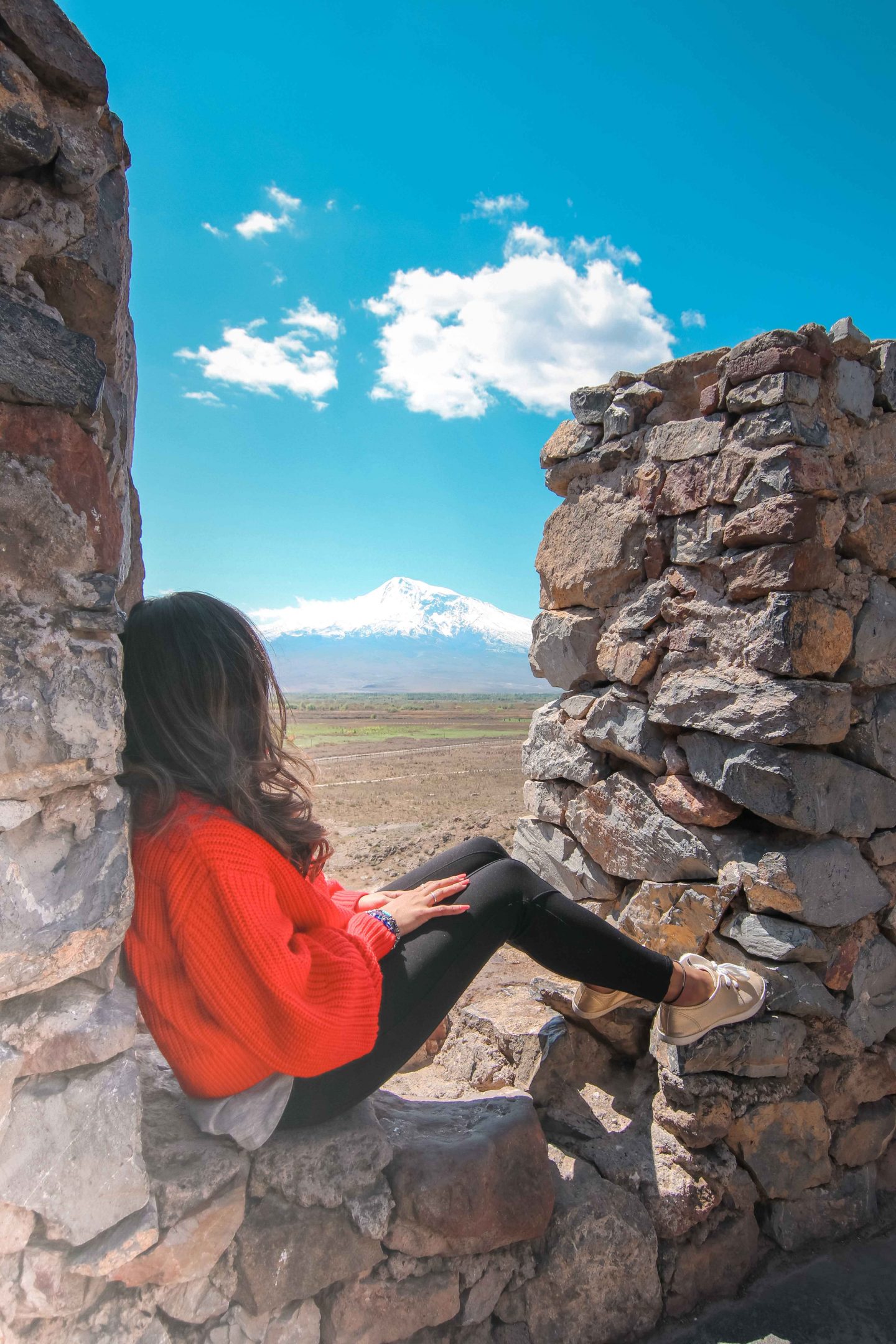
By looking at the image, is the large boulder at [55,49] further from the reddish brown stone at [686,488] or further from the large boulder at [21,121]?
the reddish brown stone at [686,488]

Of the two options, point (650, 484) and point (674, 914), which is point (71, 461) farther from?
point (674, 914)

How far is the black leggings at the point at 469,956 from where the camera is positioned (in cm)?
174

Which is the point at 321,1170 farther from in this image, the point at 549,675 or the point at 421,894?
the point at 549,675

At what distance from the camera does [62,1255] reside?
1341mm

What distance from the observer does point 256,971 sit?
4.98 ft

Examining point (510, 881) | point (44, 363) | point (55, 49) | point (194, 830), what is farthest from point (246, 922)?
point (55, 49)

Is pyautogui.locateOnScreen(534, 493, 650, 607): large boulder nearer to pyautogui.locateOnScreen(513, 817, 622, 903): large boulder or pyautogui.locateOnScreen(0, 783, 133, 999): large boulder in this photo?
pyautogui.locateOnScreen(513, 817, 622, 903): large boulder

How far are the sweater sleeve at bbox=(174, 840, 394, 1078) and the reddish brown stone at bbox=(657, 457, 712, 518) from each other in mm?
1852

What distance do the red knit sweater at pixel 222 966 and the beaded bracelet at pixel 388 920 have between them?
0.25 metres

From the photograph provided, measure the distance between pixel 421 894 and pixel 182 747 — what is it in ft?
2.32

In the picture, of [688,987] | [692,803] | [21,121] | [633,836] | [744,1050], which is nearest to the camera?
[21,121]

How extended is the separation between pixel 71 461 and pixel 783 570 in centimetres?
194

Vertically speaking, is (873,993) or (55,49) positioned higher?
(55,49)

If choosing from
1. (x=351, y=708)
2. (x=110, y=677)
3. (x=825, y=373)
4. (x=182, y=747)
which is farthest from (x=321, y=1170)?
(x=351, y=708)
